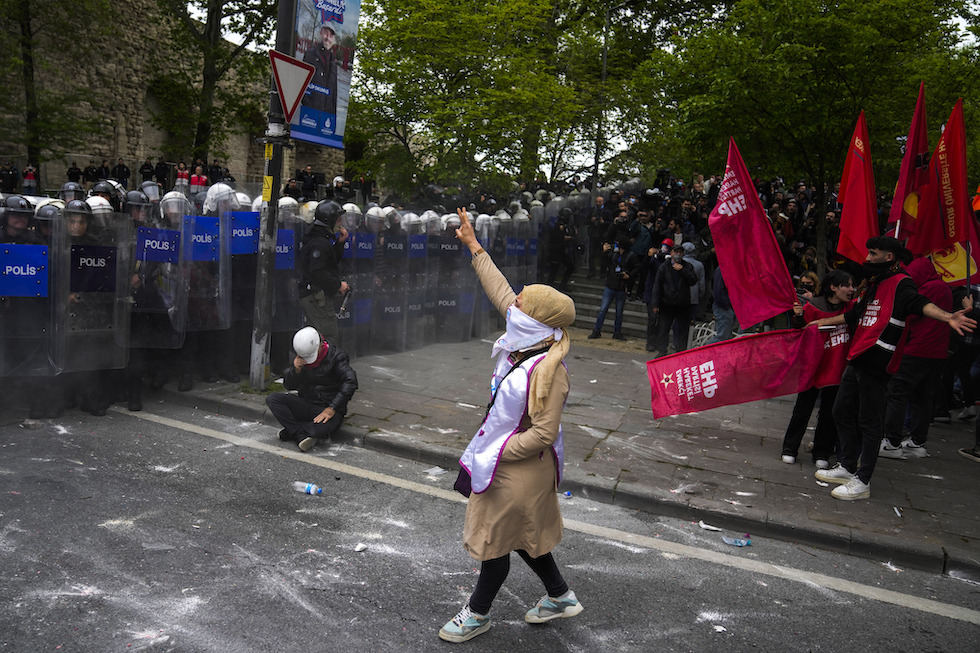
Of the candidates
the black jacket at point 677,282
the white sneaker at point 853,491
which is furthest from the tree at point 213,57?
the white sneaker at point 853,491

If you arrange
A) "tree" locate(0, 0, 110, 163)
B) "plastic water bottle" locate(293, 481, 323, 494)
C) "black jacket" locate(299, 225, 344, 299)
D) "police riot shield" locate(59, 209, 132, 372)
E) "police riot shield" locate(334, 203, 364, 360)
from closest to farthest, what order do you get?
"plastic water bottle" locate(293, 481, 323, 494) → "police riot shield" locate(59, 209, 132, 372) → "black jacket" locate(299, 225, 344, 299) → "police riot shield" locate(334, 203, 364, 360) → "tree" locate(0, 0, 110, 163)

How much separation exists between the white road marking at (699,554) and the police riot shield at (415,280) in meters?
4.50

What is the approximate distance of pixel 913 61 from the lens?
12.3m

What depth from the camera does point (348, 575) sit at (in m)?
4.17

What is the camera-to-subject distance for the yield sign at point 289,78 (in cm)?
689

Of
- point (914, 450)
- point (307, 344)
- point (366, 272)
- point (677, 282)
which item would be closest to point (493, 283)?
point (307, 344)

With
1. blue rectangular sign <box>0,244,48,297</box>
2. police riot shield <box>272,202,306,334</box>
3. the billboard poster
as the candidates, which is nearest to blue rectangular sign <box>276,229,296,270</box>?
police riot shield <box>272,202,306,334</box>

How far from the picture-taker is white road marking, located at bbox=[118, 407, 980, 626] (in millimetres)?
4285

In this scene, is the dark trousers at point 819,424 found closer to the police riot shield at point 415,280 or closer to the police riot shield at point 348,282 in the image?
the police riot shield at point 348,282

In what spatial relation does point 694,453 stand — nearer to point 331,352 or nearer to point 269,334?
point 331,352

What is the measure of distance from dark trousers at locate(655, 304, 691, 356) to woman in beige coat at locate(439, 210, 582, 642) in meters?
8.00

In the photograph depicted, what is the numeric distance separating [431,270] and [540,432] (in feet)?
25.9

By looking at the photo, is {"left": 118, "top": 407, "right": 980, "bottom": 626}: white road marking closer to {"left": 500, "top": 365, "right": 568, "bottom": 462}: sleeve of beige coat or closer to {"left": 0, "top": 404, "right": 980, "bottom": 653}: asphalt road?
{"left": 0, "top": 404, "right": 980, "bottom": 653}: asphalt road

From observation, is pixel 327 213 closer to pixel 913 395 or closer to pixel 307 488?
pixel 307 488
